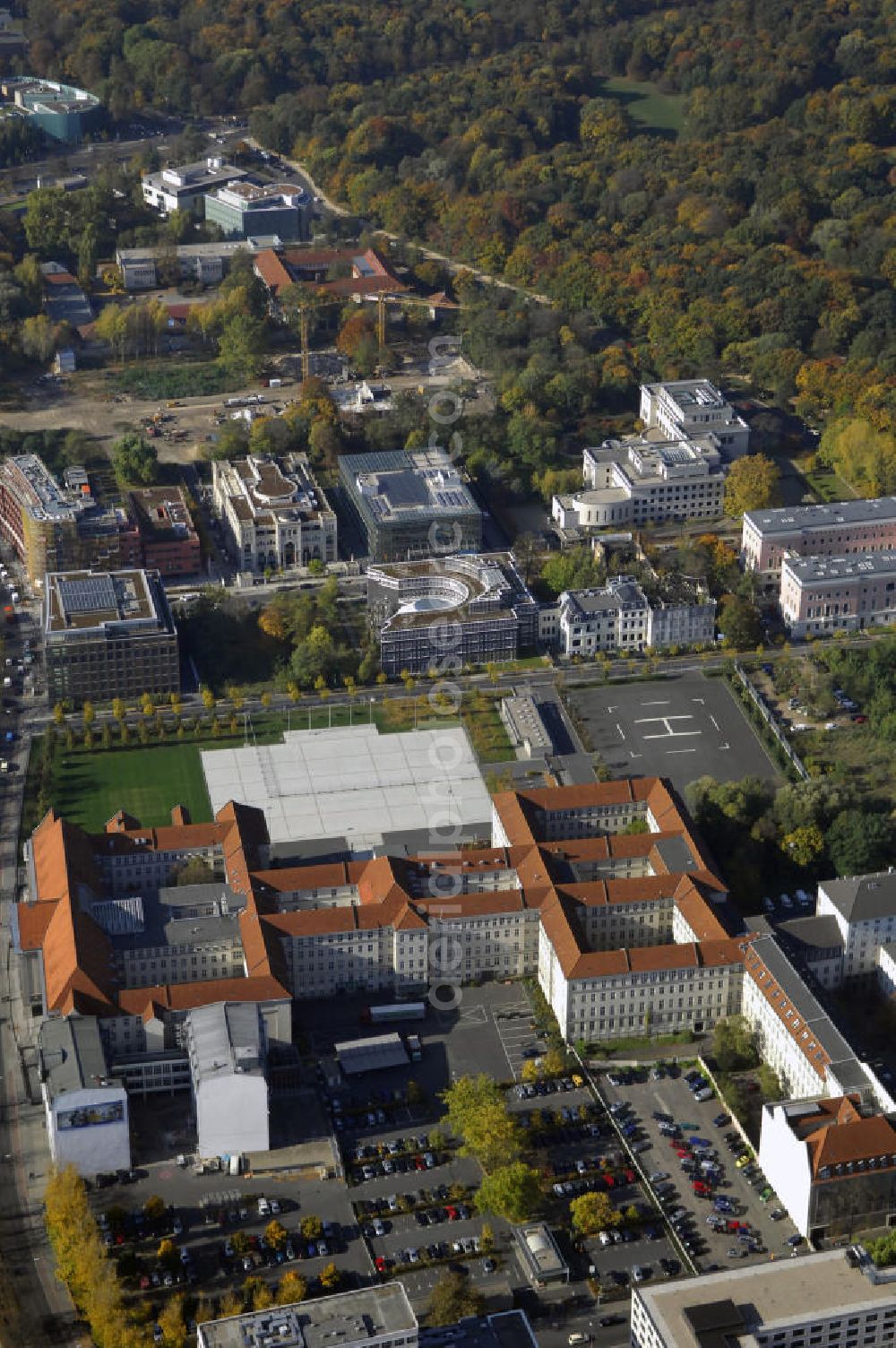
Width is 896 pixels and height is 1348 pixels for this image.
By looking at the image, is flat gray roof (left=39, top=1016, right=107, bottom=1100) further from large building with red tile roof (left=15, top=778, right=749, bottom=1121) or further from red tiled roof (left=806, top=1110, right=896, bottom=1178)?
red tiled roof (left=806, top=1110, right=896, bottom=1178)

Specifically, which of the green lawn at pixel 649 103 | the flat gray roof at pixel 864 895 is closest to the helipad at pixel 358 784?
the flat gray roof at pixel 864 895

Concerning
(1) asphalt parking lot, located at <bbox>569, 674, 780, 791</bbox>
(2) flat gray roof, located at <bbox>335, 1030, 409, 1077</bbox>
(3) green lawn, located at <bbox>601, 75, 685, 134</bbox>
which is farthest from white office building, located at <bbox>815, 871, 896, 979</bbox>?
(3) green lawn, located at <bbox>601, 75, 685, 134</bbox>

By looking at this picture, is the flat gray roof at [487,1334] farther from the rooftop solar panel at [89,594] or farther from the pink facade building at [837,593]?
the pink facade building at [837,593]

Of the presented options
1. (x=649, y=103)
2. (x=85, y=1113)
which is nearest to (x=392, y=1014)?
(x=85, y=1113)

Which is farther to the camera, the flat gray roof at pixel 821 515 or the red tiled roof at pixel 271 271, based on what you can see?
the red tiled roof at pixel 271 271

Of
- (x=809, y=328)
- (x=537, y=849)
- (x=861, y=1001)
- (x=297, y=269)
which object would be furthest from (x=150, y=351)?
(x=861, y=1001)

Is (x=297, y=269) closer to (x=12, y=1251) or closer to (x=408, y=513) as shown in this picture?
(x=408, y=513)

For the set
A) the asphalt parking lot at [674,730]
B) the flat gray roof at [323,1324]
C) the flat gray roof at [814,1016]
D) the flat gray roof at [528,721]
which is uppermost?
the flat gray roof at [323,1324]
